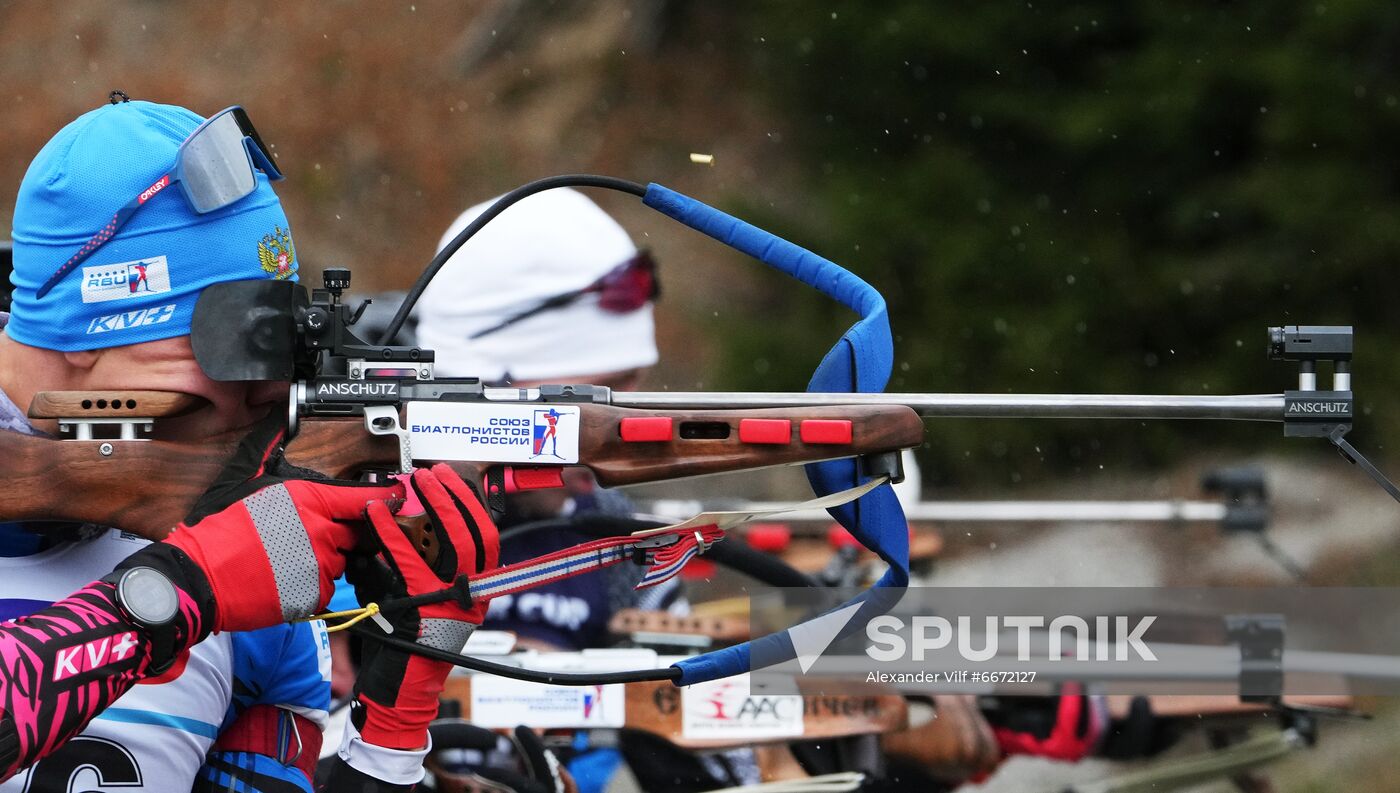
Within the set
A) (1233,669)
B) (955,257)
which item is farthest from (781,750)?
(955,257)

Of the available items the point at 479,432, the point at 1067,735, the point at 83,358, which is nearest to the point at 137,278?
the point at 83,358

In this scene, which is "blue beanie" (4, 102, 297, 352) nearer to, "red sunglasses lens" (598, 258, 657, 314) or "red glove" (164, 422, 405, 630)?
"red glove" (164, 422, 405, 630)

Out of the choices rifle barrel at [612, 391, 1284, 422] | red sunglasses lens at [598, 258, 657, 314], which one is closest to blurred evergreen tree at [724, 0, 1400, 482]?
red sunglasses lens at [598, 258, 657, 314]

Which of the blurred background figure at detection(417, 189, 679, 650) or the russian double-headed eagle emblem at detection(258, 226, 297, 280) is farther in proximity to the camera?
the blurred background figure at detection(417, 189, 679, 650)

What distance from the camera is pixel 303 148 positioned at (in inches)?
480

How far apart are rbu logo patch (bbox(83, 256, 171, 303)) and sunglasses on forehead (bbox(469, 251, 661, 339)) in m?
1.89

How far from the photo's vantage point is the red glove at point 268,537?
1.89 m

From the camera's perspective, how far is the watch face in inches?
70.4

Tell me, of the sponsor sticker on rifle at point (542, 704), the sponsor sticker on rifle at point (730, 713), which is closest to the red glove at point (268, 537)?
the sponsor sticker on rifle at point (542, 704)

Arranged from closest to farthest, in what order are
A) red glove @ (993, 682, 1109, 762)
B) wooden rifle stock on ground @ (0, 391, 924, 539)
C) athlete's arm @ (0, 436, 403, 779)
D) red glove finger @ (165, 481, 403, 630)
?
athlete's arm @ (0, 436, 403, 779) → red glove finger @ (165, 481, 403, 630) → wooden rifle stock on ground @ (0, 391, 924, 539) → red glove @ (993, 682, 1109, 762)

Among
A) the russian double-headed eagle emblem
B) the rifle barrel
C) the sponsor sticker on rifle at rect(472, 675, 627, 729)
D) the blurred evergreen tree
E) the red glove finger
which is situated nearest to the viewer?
the red glove finger

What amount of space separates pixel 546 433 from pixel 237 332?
17.4 inches

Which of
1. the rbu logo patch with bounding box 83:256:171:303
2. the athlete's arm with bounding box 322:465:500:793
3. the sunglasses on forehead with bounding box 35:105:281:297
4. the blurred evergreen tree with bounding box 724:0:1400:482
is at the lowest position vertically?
the athlete's arm with bounding box 322:465:500:793

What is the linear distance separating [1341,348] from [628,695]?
1.58 m
